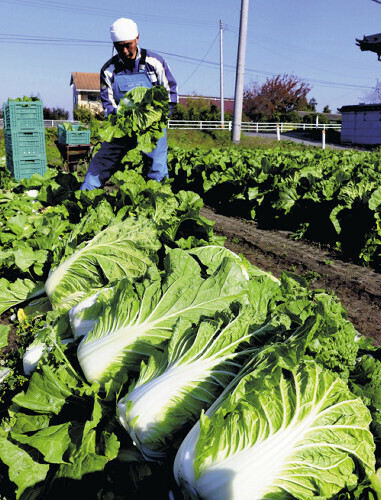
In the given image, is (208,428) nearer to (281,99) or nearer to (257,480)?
(257,480)

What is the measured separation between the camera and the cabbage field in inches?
70.7

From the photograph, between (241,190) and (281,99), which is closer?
(241,190)

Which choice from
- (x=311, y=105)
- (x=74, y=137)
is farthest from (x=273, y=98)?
(x=74, y=137)

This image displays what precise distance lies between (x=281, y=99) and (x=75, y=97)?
32981 millimetres

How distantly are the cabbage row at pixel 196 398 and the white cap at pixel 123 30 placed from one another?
4.34 meters

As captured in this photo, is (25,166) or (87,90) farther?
(87,90)

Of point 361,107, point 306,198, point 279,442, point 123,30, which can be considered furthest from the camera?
point 361,107

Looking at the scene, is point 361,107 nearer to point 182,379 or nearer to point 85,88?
point 182,379

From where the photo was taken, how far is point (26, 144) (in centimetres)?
1024

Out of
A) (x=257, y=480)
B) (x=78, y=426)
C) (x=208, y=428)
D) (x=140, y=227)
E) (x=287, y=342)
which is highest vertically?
(x=140, y=227)

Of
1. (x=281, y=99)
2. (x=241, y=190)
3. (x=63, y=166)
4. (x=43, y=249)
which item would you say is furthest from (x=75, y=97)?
(x=43, y=249)

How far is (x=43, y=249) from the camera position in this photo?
4438 millimetres

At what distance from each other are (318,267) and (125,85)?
3989 millimetres

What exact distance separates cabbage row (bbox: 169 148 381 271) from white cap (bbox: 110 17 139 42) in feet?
12.4
